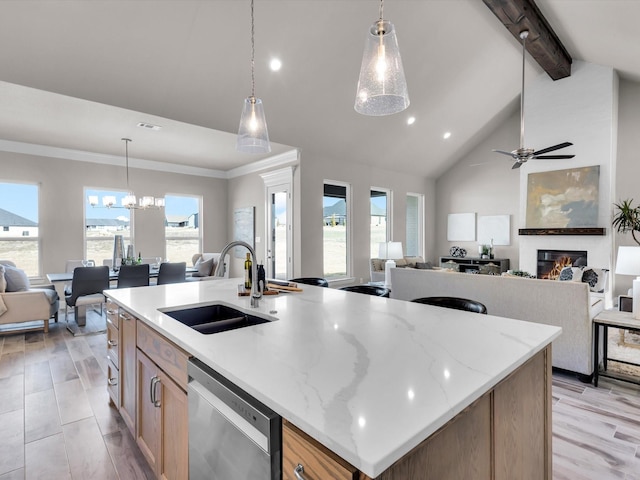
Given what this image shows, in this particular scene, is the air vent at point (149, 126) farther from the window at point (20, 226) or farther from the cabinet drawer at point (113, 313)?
the cabinet drawer at point (113, 313)

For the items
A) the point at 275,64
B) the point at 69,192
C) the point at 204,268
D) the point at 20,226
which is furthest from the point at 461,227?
the point at 20,226

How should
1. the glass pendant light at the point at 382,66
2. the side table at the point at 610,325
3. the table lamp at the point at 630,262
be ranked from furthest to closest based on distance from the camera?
1. the table lamp at the point at 630,262
2. the side table at the point at 610,325
3. the glass pendant light at the point at 382,66

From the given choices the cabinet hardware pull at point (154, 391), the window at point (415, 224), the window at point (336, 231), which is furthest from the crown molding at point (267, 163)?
the cabinet hardware pull at point (154, 391)

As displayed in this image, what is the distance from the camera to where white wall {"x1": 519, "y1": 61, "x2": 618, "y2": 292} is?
18.9 feet

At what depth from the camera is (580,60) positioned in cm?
595

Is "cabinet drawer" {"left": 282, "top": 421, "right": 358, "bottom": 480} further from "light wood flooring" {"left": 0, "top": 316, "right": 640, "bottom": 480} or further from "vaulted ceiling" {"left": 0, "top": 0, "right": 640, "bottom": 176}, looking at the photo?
"vaulted ceiling" {"left": 0, "top": 0, "right": 640, "bottom": 176}

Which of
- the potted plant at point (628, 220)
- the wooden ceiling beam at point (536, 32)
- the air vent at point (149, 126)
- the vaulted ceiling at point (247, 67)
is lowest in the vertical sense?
the potted plant at point (628, 220)

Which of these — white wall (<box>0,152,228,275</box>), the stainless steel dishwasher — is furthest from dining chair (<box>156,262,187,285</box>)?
the stainless steel dishwasher

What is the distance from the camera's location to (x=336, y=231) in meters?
6.45

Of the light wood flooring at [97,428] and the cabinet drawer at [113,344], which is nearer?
the light wood flooring at [97,428]

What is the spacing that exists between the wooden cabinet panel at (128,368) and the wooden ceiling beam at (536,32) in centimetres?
503

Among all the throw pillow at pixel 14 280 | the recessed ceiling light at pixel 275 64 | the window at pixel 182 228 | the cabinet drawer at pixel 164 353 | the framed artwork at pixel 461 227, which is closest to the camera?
the cabinet drawer at pixel 164 353

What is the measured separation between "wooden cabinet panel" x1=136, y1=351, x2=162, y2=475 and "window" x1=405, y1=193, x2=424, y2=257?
7208 millimetres

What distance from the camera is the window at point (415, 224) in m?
8.34
